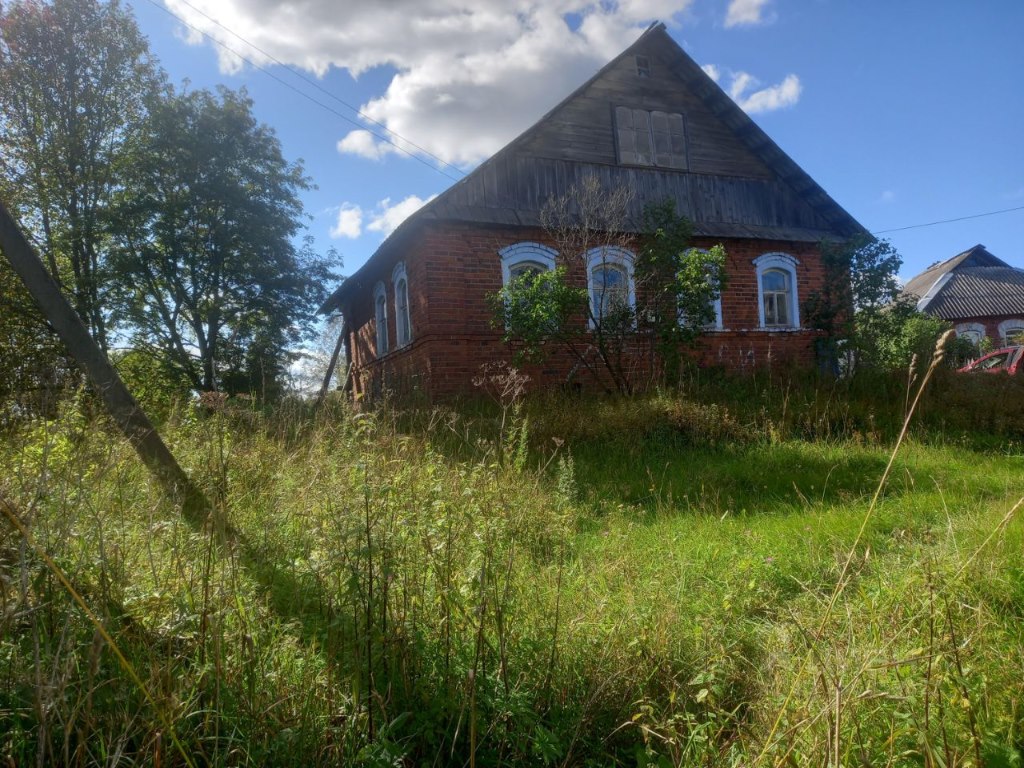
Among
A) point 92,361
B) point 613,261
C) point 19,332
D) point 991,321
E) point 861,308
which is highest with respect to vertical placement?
point 613,261

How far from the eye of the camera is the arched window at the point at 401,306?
12641 mm

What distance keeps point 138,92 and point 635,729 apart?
19.9m

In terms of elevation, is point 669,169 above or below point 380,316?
above

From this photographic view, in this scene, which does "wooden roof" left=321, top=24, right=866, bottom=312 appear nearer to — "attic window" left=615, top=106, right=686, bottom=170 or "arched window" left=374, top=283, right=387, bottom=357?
"attic window" left=615, top=106, right=686, bottom=170

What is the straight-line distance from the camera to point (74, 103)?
15438 mm

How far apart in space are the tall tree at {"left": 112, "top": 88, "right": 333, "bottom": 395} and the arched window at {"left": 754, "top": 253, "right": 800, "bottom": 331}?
467 inches

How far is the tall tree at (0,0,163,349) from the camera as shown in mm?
14789

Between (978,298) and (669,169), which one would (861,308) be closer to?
(669,169)

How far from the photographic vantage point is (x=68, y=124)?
606 inches

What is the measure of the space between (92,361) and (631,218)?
32.6 feet

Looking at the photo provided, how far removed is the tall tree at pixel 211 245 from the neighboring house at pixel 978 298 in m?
27.6

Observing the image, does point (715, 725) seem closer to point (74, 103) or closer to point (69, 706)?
point (69, 706)

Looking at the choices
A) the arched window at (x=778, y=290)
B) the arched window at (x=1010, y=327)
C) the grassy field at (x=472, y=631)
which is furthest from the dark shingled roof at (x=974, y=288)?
the grassy field at (x=472, y=631)

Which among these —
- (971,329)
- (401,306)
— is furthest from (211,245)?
(971,329)
